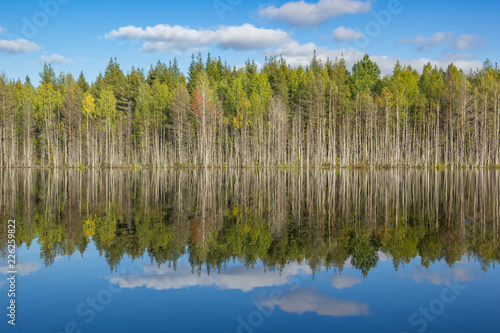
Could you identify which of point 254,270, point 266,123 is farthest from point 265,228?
point 266,123

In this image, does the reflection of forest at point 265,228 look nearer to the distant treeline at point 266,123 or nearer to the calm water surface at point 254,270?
the calm water surface at point 254,270

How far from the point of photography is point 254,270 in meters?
8.62

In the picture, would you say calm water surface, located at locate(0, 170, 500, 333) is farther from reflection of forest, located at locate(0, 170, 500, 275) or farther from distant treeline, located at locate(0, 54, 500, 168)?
distant treeline, located at locate(0, 54, 500, 168)

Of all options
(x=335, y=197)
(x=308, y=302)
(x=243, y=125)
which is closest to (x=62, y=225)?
(x=308, y=302)

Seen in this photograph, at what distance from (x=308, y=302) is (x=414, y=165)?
218ft

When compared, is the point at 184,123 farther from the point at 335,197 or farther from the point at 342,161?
the point at 335,197

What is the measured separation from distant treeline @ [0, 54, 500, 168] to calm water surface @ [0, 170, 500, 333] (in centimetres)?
4828

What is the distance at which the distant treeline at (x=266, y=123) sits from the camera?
64.8 meters

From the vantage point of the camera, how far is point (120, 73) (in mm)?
88938

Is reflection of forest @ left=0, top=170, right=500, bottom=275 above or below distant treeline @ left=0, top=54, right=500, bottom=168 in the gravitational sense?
below

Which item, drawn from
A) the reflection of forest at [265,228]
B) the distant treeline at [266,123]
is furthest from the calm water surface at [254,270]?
the distant treeline at [266,123]

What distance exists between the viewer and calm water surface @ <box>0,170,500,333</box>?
244 inches

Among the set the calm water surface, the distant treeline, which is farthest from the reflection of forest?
the distant treeline

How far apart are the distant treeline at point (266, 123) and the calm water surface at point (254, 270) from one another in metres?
48.3
